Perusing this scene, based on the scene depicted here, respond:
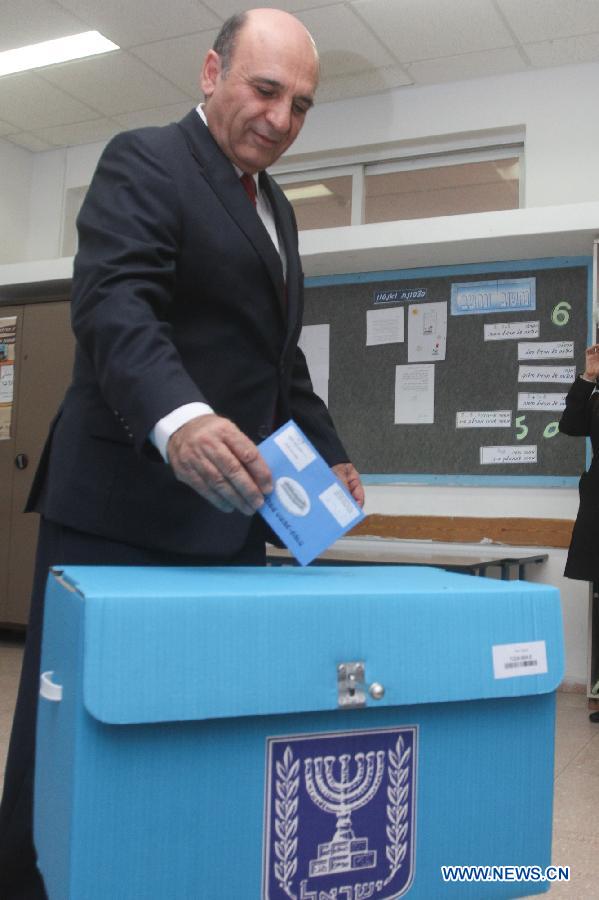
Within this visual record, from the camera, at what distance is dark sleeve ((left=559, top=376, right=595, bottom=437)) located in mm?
A: 3201

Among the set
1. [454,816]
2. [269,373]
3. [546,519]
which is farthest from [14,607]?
[454,816]

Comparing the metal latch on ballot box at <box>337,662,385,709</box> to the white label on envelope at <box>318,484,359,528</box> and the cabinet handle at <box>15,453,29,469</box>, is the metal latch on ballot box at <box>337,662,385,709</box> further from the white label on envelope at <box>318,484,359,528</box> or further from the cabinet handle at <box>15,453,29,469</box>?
the cabinet handle at <box>15,453,29,469</box>

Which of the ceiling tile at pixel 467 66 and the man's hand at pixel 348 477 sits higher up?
the ceiling tile at pixel 467 66

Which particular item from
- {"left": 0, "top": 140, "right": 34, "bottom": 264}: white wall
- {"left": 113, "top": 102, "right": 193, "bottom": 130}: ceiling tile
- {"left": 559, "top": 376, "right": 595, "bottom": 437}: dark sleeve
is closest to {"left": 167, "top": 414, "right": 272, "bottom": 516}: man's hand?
{"left": 559, "top": 376, "right": 595, "bottom": 437}: dark sleeve

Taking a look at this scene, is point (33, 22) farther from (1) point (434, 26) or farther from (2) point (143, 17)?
(1) point (434, 26)

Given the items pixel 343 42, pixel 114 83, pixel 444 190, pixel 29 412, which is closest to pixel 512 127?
pixel 444 190

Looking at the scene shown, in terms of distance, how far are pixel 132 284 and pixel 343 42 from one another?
3.35 metres

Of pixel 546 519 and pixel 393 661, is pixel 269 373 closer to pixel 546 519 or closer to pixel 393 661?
pixel 393 661

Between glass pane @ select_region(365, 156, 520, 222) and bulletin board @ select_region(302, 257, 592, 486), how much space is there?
42 centimetres

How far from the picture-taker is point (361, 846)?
0.69 meters

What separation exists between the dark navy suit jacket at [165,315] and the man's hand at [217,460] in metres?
0.08

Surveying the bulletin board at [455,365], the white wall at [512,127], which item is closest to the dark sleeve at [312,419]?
the white wall at [512,127]

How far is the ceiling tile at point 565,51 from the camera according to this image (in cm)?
365

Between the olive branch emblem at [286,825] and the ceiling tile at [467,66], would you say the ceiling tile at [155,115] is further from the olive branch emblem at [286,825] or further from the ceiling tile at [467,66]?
the olive branch emblem at [286,825]
